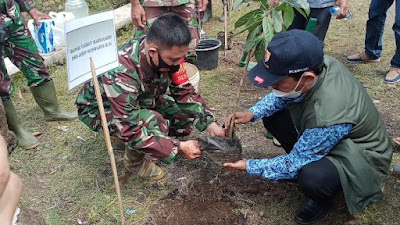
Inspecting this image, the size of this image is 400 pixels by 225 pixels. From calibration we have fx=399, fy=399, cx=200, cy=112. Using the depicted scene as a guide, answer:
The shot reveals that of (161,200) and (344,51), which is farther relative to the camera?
(344,51)

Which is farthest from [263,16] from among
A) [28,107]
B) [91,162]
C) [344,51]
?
[344,51]

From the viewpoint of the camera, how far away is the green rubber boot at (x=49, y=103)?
11.1 ft

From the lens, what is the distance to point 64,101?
3908 millimetres

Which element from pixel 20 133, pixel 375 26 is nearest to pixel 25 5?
pixel 20 133

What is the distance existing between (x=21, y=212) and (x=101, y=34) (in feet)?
2.98

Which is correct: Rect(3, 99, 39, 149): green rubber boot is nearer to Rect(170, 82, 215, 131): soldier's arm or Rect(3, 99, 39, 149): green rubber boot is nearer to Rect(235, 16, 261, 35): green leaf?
Rect(170, 82, 215, 131): soldier's arm

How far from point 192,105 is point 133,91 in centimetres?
56

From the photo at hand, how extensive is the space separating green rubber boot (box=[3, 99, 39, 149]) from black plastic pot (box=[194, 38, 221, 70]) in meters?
1.92

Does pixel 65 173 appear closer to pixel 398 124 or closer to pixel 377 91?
pixel 398 124

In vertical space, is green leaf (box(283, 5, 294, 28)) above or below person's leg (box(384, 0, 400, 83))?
above

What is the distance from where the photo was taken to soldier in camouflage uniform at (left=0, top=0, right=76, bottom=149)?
118 inches

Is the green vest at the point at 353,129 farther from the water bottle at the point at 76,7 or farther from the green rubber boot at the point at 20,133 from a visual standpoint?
the water bottle at the point at 76,7

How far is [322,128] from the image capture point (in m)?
2.01

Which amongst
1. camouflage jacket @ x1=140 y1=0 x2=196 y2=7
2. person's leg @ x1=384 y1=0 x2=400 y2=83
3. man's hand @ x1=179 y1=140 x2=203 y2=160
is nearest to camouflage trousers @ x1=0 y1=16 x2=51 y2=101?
camouflage jacket @ x1=140 y1=0 x2=196 y2=7
